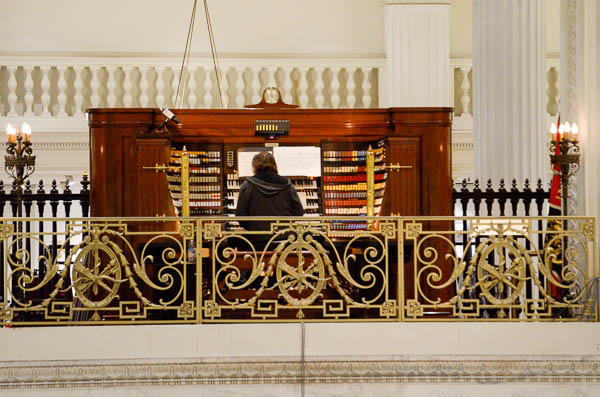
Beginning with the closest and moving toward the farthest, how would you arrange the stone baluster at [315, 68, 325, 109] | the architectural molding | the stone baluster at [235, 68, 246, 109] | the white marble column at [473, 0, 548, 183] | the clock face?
the architectural molding < the white marble column at [473, 0, 548, 183] < the clock face < the stone baluster at [235, 68, 246, 109] < the stone baluster at [315, 68, 325, 109]

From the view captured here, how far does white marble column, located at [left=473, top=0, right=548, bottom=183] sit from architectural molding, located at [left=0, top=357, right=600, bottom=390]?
3.68 metres

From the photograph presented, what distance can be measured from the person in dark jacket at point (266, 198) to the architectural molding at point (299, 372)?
2.01 meters

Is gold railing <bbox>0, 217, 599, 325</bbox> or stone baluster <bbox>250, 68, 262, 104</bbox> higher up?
stone baluster <bbox>250, 68, 262, 104</bbox>

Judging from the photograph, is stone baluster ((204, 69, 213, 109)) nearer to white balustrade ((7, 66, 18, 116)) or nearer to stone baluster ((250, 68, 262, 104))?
stone baluster ((250, 68, 262, 104))

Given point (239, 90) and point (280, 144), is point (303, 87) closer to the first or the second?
point (239, 90)

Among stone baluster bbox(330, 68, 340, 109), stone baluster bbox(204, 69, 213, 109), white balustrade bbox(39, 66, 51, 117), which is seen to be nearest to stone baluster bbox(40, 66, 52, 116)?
white balustrade bbox(39, 66, 51, 117)

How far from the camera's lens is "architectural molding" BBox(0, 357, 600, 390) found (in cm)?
785

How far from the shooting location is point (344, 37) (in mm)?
16000

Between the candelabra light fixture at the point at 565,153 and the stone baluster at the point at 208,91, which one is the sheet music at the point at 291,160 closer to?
the candelabra light fixture at the point at 565,153

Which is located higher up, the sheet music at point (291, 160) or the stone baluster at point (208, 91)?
the stone baluster at point (208, 91)

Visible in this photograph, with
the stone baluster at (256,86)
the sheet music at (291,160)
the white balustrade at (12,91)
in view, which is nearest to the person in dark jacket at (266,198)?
the sheet music at (291,160)

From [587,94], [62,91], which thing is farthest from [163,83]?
[587,94]

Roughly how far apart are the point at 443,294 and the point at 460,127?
600 cm

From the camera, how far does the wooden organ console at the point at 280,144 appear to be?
403 inches
